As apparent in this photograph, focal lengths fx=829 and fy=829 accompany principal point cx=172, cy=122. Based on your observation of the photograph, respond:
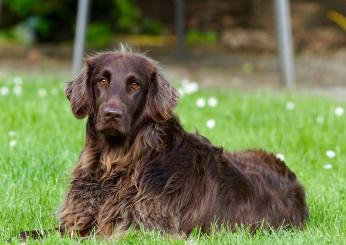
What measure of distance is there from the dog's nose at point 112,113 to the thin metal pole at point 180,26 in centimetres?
739

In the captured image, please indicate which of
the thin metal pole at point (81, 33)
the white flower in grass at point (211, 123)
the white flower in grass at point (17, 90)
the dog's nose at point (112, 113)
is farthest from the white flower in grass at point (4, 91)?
the dog's nose at point (112, 113)

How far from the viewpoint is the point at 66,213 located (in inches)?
171

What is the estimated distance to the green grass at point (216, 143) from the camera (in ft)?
14.0

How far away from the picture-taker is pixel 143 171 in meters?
4.29

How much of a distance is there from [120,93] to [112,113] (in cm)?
14

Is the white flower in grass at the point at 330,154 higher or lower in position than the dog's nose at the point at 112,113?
lower

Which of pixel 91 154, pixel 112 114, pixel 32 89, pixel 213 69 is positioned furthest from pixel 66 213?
pixel 213 69

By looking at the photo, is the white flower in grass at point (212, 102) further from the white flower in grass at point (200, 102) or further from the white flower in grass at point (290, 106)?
the white flower in grass at point (290, 106)

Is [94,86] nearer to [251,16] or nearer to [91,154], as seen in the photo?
[91,154]

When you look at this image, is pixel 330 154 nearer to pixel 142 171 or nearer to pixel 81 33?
pixel 142 171

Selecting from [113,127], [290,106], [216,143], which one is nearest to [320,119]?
[290,106]

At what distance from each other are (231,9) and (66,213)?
360 inches

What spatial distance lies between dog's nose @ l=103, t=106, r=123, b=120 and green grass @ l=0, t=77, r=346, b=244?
0.59 meters

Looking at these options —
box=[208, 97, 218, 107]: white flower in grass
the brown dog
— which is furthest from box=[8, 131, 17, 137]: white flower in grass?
the brown dog
